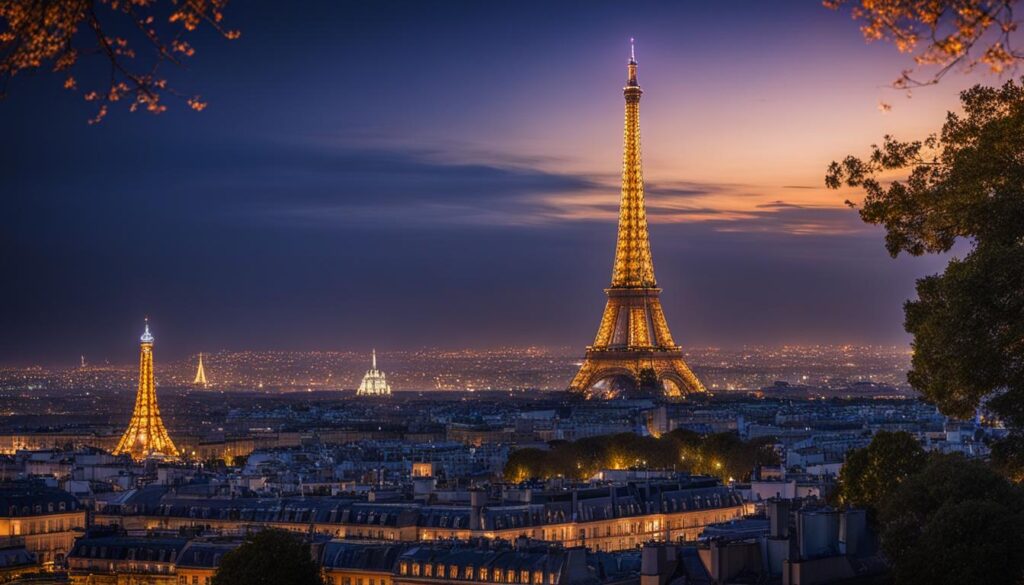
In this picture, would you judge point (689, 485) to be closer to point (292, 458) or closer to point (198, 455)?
point (292, 458)

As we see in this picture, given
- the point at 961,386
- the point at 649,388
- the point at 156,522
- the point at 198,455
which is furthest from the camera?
the point at 649,388

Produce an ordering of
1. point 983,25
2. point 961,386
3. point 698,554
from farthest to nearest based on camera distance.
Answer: point 698,554
point 961,386
point 983,25

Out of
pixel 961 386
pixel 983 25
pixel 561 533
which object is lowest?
pixel 561 533

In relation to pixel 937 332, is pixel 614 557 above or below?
below

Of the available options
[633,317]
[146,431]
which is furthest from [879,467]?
[633,317]

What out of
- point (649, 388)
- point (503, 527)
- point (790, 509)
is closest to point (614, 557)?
point (790, 509)

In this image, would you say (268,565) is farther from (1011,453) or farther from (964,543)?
(1011,453)

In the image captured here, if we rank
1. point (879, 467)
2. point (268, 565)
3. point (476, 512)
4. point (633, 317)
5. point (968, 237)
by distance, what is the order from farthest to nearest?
point (633, 317) → point (476, 512) → point (879, 467) → point (268, 565) → point (968, 237)

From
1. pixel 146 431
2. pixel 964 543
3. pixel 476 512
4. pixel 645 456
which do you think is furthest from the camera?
pixel 146 431
